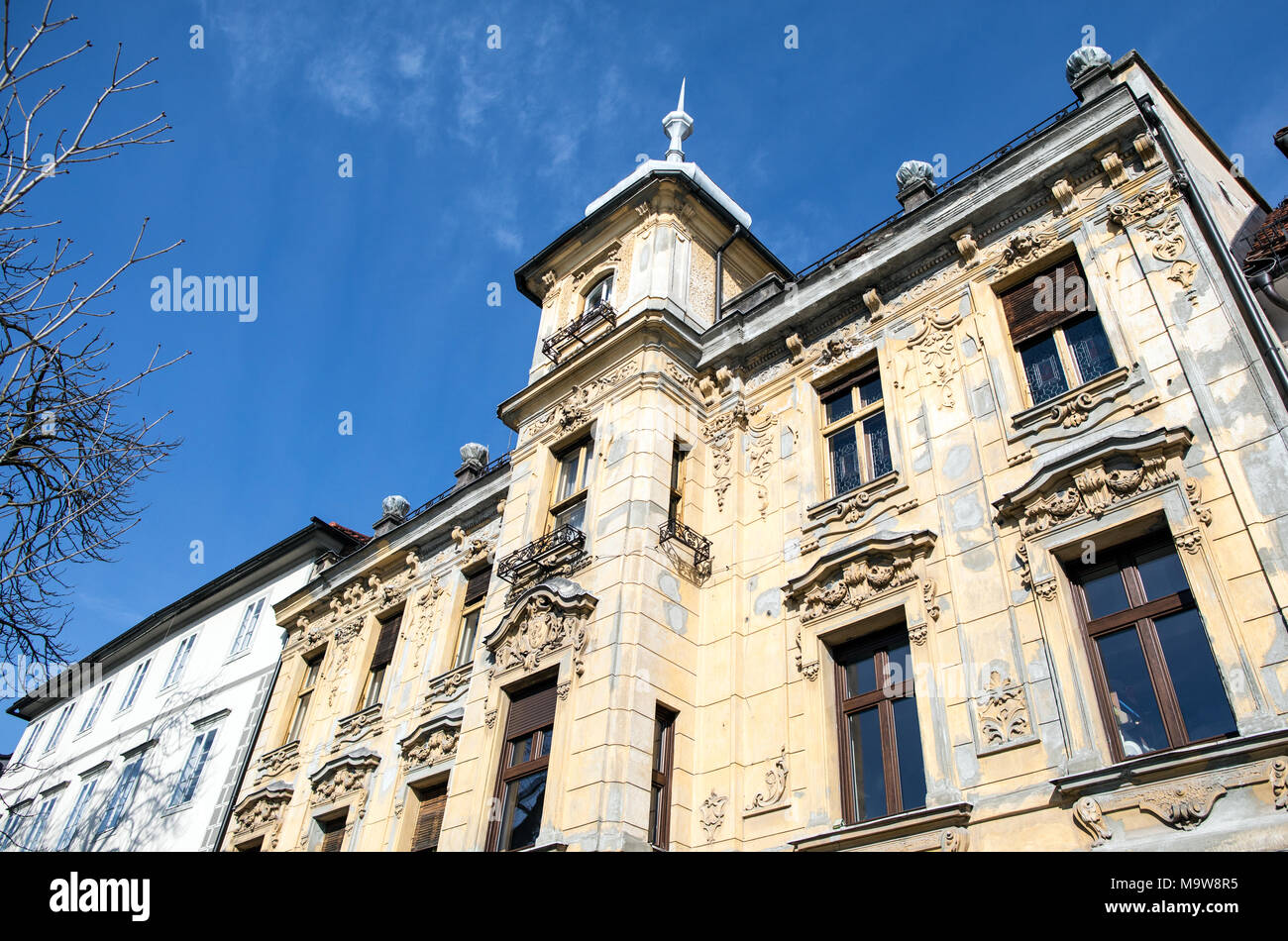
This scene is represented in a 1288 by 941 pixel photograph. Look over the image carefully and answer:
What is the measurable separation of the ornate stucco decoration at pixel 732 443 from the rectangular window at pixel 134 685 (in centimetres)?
2326

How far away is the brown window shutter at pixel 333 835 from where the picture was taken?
58.1 feet

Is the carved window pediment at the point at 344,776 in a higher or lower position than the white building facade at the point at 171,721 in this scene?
lower

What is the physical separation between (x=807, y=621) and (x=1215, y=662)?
4.77 meters

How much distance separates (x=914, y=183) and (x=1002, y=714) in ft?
29.6

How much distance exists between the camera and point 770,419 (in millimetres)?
15383

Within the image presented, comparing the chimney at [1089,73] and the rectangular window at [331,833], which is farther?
the rectangular window at [331,833]

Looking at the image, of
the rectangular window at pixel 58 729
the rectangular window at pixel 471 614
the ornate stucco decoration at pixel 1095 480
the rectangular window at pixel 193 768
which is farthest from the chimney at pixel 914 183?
the rectangular window at pixel 58 729

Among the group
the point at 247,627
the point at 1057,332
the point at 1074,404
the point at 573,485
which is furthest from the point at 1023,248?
the point at 247,627

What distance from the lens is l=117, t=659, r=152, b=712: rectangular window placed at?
2988cm

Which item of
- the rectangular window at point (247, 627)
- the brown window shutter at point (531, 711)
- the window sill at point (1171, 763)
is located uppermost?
the rectangular window at point (247, 627)

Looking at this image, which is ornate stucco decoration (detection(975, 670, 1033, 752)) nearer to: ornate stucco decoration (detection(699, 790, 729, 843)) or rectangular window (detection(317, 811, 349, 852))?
ornate stucco decoration (detection(699, 790, 729, 843))

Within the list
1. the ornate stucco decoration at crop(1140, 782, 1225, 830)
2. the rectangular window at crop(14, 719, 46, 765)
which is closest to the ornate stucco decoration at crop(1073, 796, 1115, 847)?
the ornate stucco decoration at crop(1140, 782, 1225, 830)

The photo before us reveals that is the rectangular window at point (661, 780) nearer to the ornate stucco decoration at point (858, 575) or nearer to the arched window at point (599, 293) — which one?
the ornate stucco decoration at point (858, 575)

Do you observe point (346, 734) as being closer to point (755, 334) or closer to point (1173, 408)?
point (755, 334)
